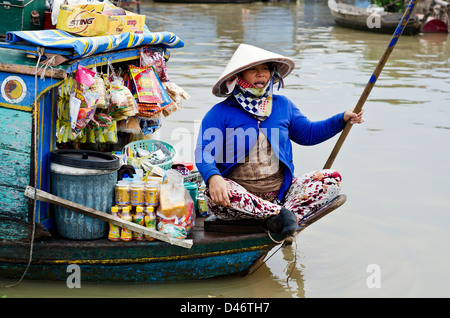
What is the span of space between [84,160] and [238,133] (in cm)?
88

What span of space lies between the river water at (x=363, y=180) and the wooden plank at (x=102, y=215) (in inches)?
15.7

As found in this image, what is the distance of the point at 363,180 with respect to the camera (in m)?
6.24

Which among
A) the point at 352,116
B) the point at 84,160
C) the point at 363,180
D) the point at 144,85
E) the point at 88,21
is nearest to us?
the point at 84,160

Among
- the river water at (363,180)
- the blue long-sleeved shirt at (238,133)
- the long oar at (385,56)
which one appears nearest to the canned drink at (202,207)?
the blue long-sleeved shirt at (238,133)

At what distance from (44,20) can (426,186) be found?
379 cm

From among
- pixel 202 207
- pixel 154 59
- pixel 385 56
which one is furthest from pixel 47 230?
pixel 385 56

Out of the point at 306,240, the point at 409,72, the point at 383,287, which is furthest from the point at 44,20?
the point at 409,72

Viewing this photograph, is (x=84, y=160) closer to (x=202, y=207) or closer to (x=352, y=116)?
(x=202, y=207)

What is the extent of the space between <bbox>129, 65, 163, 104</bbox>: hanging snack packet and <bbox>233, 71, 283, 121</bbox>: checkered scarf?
2.93 feet

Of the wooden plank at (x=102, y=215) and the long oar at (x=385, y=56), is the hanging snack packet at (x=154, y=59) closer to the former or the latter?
the wooden plank at (x=102, y=215)

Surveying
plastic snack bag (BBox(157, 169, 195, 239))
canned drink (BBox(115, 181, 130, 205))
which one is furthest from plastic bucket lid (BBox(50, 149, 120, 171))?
plastic snack bag (BBox(157, 169, 195, 239))

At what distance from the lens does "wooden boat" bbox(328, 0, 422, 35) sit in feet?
61.0

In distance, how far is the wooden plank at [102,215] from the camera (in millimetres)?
3535
